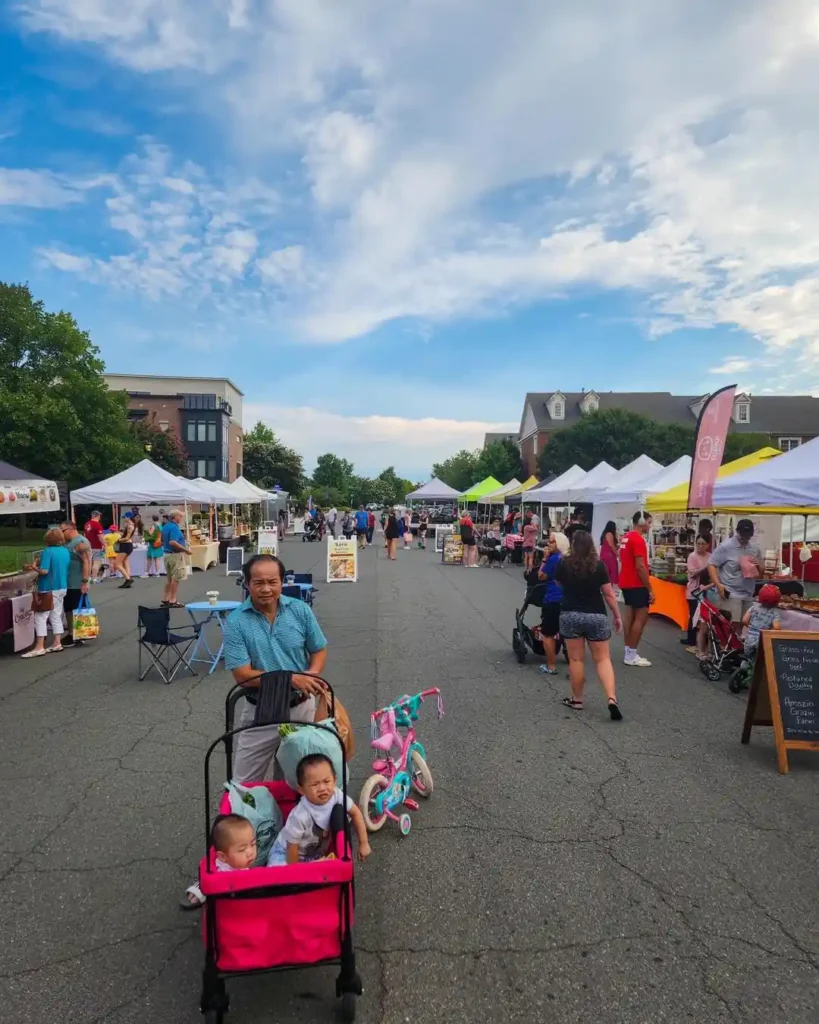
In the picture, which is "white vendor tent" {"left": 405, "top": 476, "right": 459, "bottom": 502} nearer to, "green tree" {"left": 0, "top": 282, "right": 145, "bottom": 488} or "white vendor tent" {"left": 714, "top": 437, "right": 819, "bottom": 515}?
"green tree" {"left": 0, "top": 282, "right": 145, "bottom": 488}

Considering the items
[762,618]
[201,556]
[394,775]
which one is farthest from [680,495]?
[201,556]

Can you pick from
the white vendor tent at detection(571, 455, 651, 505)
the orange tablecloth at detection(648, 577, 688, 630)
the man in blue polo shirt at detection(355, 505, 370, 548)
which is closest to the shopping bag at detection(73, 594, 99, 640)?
the orange tablecloth at detection(648, 577, 688, 630)

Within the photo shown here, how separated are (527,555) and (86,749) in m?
16.4

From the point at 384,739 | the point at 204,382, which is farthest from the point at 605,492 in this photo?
the point at 204,382

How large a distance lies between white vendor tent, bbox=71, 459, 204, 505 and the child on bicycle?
17087 mm

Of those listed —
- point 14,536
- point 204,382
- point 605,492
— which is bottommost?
point 14,536

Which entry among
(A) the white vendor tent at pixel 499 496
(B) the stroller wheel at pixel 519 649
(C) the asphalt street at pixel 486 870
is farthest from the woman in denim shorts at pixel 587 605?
(A) the white vendor tent at pixel 499 496

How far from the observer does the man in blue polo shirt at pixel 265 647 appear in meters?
3.36

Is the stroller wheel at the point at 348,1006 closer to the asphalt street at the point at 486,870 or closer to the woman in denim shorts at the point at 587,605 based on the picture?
the asphalt street at the point at 486,870

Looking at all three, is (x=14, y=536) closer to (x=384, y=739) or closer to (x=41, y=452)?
(x=41, y=452)

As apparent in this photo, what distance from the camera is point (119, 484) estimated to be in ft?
63.6

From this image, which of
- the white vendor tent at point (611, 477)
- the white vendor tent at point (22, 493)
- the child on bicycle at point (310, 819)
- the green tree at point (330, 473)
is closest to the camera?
the child on bicycle at point (310, 819)

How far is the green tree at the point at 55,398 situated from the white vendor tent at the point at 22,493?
26196 millimetres

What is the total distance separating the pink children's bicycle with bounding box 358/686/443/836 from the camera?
4.04m
